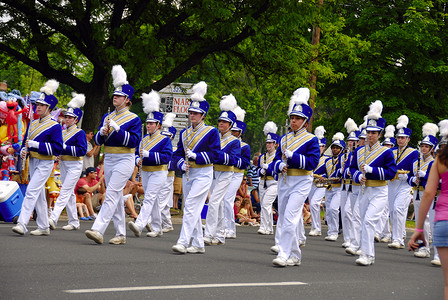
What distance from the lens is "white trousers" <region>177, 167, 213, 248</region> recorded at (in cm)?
1145

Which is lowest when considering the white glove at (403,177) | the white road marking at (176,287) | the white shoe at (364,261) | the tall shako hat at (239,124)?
the white shoe at (364,261)

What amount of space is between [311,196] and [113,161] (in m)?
7.48

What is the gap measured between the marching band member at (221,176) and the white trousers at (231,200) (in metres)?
1.24

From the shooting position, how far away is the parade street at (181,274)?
26.2ft

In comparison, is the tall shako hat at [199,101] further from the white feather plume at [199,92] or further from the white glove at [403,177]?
the white glove at [403,177]

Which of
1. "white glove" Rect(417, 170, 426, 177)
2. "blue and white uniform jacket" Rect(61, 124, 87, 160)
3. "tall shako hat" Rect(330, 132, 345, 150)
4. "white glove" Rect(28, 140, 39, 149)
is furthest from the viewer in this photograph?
"tall shako hat" Rect(330, 132, 345, 150)

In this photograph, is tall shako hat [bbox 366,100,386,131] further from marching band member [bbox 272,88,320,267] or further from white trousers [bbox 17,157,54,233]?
white trousers [bbox 17,157,54,233]

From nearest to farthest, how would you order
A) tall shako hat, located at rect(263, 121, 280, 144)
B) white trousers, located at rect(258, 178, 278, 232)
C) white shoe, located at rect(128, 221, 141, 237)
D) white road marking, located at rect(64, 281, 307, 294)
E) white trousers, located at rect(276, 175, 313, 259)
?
white road marking, located at rect(64, 281, 307, 294) < white trousers, located at rect(276, 175, 313, 259) < white shoe, located at rect(128, 221, 141, 237) < tall shako hat, located at rect(263, 121, 280, 144) < white trousers, located at rect(258, 178, 278, 232)

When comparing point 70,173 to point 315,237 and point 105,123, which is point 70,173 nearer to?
point 105,123

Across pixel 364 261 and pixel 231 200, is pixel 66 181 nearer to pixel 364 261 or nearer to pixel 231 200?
pixel 231 200

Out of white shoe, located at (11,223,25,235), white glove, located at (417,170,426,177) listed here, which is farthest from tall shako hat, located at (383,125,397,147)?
white shoe, located at (11,223,25,235)

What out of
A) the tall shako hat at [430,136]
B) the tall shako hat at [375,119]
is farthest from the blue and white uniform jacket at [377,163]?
the tall shako hat at [430,136]

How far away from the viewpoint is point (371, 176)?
40.8 ft

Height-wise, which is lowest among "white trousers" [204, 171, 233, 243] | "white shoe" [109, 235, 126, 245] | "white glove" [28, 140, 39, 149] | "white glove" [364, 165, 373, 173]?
"white shoe" [109, 235, 126, 245]
